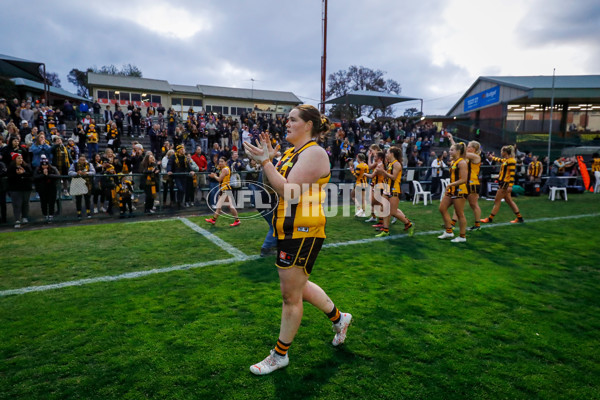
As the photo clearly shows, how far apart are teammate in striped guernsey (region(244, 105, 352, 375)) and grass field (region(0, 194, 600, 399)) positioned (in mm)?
469

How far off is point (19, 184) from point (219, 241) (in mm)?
5594

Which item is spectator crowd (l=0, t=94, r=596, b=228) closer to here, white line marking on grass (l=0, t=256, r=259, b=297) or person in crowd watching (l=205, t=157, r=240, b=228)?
person in crowd watching (l=205, t=157, r=240, b=228)

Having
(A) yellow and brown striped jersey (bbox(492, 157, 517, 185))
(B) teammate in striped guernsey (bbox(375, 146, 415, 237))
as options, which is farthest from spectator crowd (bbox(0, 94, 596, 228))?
(A) yellow and brown striped jersey (bbox(492, 157, 517, 185))

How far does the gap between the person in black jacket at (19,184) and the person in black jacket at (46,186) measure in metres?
0.24

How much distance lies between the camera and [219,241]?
7098mm

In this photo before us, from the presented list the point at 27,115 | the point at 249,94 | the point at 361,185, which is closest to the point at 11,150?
the point at 27,115

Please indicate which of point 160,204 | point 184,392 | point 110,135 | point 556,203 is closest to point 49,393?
point 184,392

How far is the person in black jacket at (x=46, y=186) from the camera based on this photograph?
29.2 feet

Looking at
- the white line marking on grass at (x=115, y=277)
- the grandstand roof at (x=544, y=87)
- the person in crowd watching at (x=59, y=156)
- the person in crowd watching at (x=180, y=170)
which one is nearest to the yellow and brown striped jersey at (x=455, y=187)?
the white line marking on grass at (x=115, y=277)

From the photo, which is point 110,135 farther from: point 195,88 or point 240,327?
point 195,88

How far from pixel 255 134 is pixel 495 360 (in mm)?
18019

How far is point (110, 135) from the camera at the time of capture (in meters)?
14.9

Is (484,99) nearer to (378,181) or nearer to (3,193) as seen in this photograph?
(378,181)

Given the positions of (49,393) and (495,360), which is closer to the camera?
(49,393)
